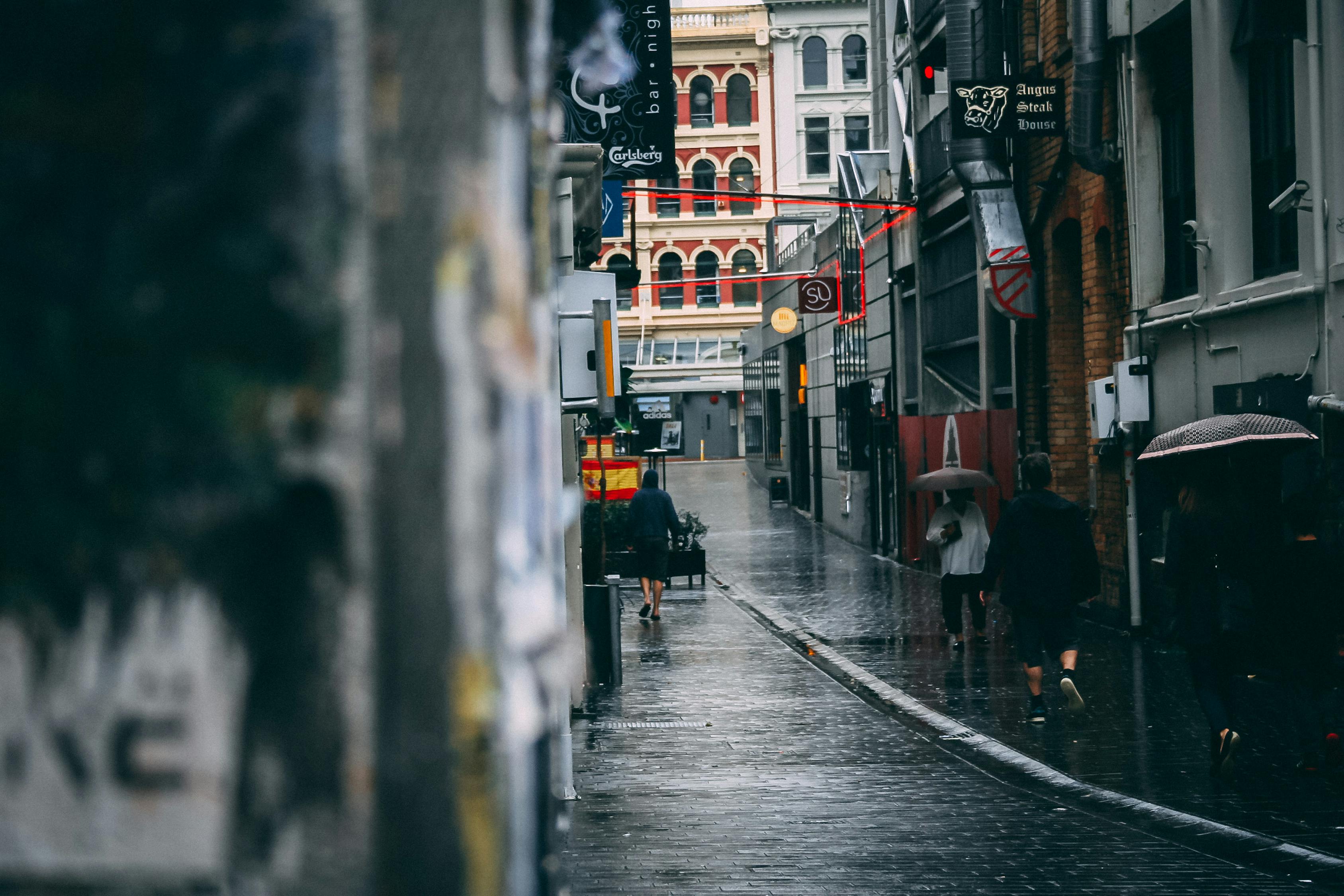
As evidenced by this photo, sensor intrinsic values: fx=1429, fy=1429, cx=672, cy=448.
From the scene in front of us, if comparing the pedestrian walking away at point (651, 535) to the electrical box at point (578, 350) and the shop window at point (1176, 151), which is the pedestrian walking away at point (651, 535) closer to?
the shop window at point (1176, 151)

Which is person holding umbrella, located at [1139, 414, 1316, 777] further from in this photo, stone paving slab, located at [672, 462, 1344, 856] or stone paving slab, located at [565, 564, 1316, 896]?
stone paving slab, located at [565, 564, 1316, 896]

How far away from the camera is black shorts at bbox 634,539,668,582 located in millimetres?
17609

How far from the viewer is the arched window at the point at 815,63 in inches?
2400

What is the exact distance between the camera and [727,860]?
258 inches

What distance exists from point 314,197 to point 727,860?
579cm

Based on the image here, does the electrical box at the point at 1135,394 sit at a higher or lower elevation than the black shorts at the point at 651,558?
higher

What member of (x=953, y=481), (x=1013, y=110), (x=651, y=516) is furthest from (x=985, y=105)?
(x=651, y=516)

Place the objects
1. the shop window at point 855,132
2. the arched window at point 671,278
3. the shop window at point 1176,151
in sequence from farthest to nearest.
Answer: the arched window at point 671,278, the shop window at point 855,132, the shop window at point 1176,151

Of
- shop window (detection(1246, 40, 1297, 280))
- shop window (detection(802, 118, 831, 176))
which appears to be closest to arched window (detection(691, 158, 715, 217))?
shop window (detection(802, 118, 831, 176))

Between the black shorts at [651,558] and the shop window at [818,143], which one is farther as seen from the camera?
the shop window at [818,143]

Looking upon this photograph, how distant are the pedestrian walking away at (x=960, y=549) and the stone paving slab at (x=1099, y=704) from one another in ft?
1.18

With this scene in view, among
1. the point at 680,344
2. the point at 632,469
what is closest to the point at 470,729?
the point at 632,469

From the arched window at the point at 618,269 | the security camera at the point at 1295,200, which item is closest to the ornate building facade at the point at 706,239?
the arched window at the point at 618,269

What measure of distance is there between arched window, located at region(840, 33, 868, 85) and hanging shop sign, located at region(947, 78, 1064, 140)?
151 ft
